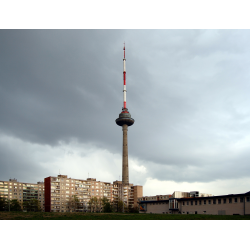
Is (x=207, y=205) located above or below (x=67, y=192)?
above

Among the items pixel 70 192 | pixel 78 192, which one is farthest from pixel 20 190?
pixel 78 192

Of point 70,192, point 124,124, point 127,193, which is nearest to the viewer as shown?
point 70,192

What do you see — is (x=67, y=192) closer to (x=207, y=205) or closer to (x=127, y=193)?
(x=127, y=193)

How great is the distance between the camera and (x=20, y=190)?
320 feet

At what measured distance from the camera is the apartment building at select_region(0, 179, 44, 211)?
304ft

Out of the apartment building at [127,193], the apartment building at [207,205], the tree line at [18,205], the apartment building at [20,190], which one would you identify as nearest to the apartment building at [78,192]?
the apartment building at [127,193]

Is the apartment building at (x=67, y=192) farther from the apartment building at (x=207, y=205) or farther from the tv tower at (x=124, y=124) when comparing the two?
the apartment building at (x=207, y=205)

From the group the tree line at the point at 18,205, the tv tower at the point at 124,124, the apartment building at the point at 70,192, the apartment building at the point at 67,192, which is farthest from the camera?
the tv tower at the point at 124,124

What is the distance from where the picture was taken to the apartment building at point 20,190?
9256 centimetres
